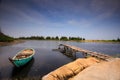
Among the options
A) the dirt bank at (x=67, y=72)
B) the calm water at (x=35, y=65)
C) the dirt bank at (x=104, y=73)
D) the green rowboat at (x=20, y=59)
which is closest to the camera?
the dirt bank at (x=104, y=73)

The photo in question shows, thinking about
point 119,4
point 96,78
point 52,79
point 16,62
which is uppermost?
point 119,4

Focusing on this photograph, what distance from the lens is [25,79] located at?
187 inches

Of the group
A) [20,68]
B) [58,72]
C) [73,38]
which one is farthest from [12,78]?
[73,38]

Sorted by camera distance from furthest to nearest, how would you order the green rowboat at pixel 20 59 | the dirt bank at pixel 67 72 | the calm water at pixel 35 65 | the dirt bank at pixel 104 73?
the green rowboat at pixel 20 59
the calm water at pixel 35 65
the dirt bank at pixel 67 72
the dirt bank at pixel 104 73

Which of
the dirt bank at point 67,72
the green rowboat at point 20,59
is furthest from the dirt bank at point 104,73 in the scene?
the green rowboat at point 20,59

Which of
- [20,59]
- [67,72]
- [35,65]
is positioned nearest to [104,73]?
[67,72]

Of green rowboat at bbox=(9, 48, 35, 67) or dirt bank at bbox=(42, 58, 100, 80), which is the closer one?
dirt bank at bbox=(42, 58, 100, 80)

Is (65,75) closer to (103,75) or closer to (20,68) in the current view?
(103,75)

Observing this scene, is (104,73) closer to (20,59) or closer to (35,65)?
(20,59)

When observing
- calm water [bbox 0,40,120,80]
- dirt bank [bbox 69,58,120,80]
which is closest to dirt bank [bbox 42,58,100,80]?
dirt bank [bbox 69,58,120,80]

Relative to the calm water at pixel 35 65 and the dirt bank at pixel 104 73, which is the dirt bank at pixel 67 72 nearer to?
the dirt bank at pixel 104 73

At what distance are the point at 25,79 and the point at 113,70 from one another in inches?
155

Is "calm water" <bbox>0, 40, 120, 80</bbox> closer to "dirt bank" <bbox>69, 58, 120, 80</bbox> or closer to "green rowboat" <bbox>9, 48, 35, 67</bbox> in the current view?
"green rowboat" <bbox>9, 48, 35, 67</bbox>

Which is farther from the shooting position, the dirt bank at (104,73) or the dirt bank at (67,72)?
the dirt bank at (67,72)
